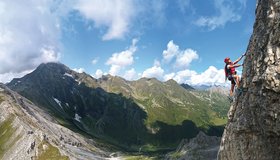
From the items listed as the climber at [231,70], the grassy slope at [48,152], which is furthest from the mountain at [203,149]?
the climber at [231,70]

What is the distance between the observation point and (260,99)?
31156 millimetres

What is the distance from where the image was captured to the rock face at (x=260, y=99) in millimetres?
28812

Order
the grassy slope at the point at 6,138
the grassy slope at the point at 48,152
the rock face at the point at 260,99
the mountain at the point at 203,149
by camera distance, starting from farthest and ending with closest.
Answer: the grassy slope at the point at 6,138 → the mountain at the point at 203,149 → the grassy slope at the point at 48,152 → the rock face at the point at 260,99

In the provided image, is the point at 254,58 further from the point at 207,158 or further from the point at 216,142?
the point at 216,142

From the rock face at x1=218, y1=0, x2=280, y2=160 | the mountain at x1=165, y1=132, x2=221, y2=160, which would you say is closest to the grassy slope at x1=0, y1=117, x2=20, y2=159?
the mountain at x1=165, y1=132, x2=221, y2=160

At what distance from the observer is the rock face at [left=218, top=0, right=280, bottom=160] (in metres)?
28.8

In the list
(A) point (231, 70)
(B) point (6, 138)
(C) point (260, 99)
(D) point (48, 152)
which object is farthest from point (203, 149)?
(C) point (260, 99)

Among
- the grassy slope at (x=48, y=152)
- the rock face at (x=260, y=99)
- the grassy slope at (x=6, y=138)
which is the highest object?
the grassy slope at (x=6, y=138)

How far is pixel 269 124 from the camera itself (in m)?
30.2

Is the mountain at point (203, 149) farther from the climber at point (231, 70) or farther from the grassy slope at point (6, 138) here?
the climber at point (231, 70)

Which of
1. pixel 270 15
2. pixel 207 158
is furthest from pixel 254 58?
pixel 207 158

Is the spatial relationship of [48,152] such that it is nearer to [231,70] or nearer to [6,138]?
[6,138]

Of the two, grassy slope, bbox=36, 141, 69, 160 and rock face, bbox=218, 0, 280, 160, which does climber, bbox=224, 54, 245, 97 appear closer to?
rock face, bbox=218, 0, 280, 160

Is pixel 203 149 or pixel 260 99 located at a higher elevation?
pixel 203 149
